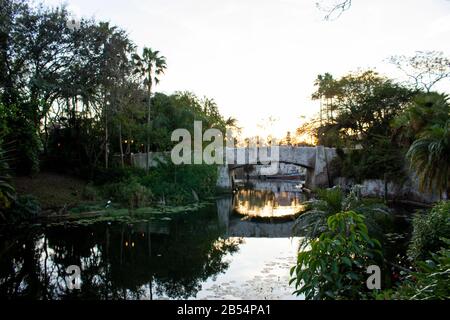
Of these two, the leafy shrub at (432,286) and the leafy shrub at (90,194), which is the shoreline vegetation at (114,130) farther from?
the leafy shrub at (432,286)

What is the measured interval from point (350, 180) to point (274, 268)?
21509mm

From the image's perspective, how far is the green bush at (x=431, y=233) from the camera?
634 centimetres

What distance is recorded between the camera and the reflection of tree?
7625 millimetres

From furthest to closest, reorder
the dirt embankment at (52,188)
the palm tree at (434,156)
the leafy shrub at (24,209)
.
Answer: the dirt embankment at (52,188) < the leafy shrub at (24,209) < the palm tree at (434,156)

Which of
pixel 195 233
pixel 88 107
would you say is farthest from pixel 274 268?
pixel 88 107

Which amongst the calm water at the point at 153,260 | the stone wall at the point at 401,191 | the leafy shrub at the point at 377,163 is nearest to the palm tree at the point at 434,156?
the calm water at the point at 153,260

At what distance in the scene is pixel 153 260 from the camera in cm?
997

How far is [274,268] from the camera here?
9234mm

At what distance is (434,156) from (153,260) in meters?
9.67

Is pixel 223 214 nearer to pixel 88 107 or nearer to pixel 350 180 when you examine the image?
pixel 88 107

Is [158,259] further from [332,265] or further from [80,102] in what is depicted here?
[80,102]

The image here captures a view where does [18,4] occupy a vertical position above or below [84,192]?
above

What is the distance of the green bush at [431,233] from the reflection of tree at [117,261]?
4.55 m
